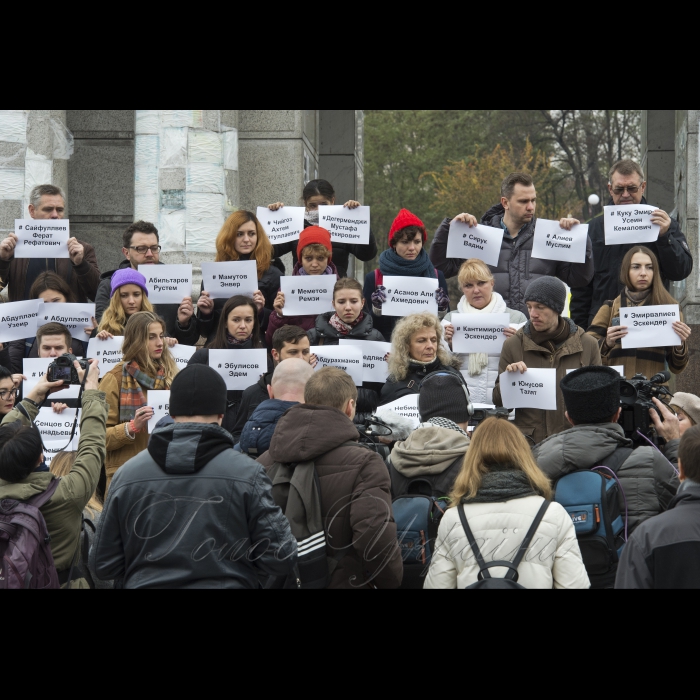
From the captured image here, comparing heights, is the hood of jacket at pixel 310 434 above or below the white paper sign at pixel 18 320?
below

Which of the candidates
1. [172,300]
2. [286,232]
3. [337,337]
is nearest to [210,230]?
[286,232]

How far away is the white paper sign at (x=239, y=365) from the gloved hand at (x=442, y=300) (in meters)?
1.45

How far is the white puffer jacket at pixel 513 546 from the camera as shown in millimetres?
4277

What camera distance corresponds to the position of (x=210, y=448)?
4.24m

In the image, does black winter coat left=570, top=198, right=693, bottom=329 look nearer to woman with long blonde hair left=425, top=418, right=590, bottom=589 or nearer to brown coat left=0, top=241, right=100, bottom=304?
brown coat left=0, top=241, right=100, bottom=304

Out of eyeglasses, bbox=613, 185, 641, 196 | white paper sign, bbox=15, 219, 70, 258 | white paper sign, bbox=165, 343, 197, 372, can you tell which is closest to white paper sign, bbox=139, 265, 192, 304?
white paper sign, bbox=165, 343, 197, 372

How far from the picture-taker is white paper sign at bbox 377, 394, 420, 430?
6.41 metres

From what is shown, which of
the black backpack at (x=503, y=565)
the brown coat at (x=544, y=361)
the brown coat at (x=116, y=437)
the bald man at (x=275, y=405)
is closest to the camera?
the black backpack at (x=503, y=565)

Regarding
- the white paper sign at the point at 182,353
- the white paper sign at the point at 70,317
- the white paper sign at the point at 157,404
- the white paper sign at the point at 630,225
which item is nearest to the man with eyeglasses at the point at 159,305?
the white paper sign at the point at 70,317

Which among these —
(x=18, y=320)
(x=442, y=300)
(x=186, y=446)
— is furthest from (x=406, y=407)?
(x=18, y=320)

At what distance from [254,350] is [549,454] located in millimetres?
2957

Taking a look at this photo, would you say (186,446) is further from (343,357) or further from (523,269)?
(523,269)

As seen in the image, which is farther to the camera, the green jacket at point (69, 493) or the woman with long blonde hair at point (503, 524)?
the green jacket at point (69, 493)

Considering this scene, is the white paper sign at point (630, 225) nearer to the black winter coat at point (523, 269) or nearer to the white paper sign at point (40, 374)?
the black winter coat at point (523, 269)
